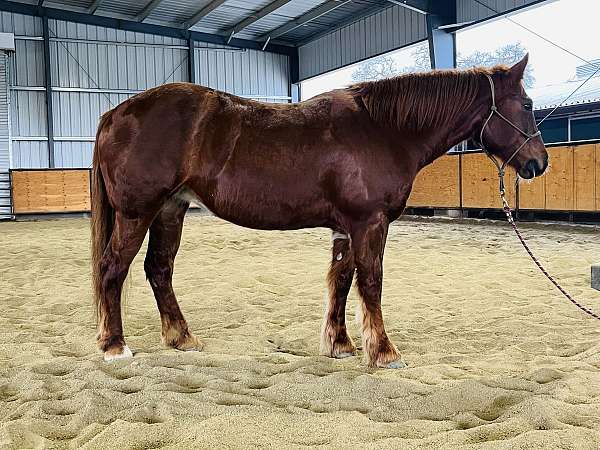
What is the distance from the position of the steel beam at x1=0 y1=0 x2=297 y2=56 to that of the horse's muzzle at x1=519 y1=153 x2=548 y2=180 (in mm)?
19808

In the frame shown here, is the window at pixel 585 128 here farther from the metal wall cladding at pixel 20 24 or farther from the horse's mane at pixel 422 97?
the metal wall cladding at pixel 20 24

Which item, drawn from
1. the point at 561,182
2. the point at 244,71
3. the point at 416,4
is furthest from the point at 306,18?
the point at 561,182

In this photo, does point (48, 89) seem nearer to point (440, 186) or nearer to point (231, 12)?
point (231, 12)

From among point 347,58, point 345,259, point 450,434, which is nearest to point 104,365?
point 345,259

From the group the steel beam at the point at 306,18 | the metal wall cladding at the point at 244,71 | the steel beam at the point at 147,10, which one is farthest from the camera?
the metal wall cladding at the point at 244,71

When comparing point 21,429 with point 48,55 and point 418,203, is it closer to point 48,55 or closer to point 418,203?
point 418,203

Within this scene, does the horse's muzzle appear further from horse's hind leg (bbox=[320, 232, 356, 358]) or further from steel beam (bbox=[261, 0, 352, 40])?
steel beam (bbox=[261, 0, 352, 40])

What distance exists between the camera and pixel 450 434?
7.45ft

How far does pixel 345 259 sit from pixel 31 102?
18949mm

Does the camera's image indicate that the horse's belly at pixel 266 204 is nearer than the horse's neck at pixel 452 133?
Yes

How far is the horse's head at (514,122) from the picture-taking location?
135 inches

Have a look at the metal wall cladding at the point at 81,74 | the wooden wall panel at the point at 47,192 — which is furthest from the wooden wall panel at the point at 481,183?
the metal wall cladding at the point at 81,74

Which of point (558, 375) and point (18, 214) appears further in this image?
point (18, 214)

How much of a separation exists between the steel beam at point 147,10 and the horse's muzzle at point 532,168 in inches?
694
